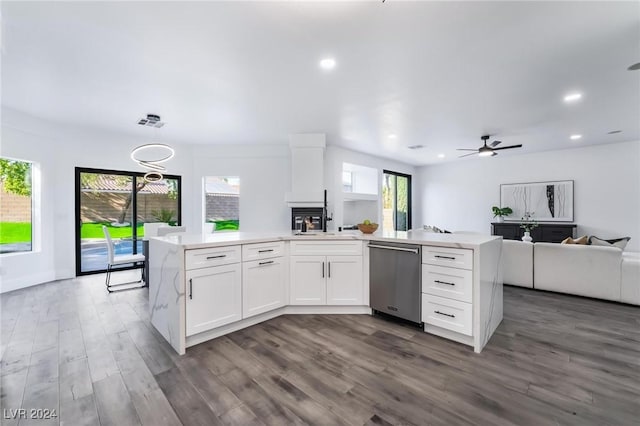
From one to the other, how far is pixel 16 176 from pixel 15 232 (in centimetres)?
88

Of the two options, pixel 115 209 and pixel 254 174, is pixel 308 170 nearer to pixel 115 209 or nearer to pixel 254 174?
pixel 254 174

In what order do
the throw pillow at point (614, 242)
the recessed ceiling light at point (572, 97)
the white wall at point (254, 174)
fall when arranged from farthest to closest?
the white wall at point (254, 174) < the throw pillow at point (614, 242) < the recessed ceiling light at point (572, 97)

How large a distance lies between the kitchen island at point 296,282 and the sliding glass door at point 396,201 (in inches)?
186

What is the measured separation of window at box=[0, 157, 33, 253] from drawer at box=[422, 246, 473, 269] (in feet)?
19.5

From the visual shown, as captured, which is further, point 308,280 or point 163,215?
point 163,215

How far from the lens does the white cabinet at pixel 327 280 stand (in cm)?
298

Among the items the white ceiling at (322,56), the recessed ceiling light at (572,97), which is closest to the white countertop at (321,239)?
the white ceiling at (322,56)

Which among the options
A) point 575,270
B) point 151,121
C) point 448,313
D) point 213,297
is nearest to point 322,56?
point 213,297

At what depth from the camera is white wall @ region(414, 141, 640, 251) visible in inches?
219

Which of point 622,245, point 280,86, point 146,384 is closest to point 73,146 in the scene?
point 280,86

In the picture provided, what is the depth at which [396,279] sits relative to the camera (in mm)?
2730

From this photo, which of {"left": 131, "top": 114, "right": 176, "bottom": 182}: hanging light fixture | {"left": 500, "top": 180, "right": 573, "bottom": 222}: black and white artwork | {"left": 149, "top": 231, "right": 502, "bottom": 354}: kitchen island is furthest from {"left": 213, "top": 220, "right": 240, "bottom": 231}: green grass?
{"left": 500, "top": 180, "right": 573, "bottom": 222}: black and white artwork

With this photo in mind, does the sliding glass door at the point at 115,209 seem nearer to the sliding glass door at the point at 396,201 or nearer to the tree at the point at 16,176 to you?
the tree at the point at 16,176

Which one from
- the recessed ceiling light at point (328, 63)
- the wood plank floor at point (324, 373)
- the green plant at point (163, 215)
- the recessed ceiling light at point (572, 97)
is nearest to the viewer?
the wood plank floor at point (324, 373)
